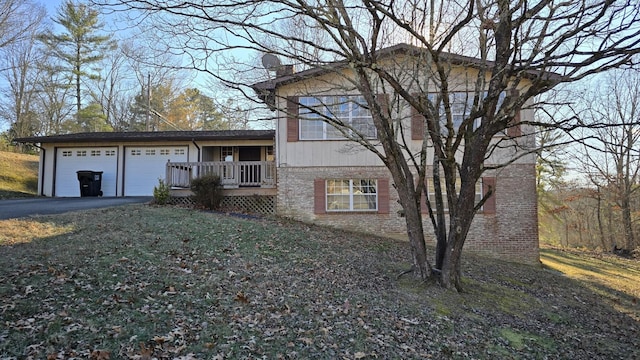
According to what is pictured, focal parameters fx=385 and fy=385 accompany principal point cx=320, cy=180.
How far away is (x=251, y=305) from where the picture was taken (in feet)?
15.3

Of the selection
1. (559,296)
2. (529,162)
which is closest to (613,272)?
(529,162)

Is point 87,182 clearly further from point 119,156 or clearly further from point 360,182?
point 360,182

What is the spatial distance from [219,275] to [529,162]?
32.9ft

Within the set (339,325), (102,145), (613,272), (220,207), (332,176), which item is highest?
(102,145)

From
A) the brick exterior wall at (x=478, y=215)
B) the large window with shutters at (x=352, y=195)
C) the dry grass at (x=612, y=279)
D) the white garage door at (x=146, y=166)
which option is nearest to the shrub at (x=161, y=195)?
the brick exterior wall at (x=478, y=215)

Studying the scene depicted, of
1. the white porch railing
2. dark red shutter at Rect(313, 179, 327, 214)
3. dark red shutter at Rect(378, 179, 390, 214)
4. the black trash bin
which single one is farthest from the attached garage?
dark red shutter at Rect(378, 179, 390, 214)

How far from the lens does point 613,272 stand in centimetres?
1324

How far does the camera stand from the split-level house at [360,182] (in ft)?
38.2

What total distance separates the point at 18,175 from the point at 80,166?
23.2ft

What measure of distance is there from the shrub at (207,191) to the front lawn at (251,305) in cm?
368

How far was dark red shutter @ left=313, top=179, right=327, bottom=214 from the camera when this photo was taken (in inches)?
479

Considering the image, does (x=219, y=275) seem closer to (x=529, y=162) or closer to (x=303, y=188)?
(x=303, y=188)

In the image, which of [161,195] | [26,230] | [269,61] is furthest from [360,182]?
[26,230]

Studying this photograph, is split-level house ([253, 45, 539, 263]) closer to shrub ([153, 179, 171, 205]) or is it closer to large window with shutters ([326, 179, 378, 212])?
large window with shutters ([326, 179, 378, 212])
